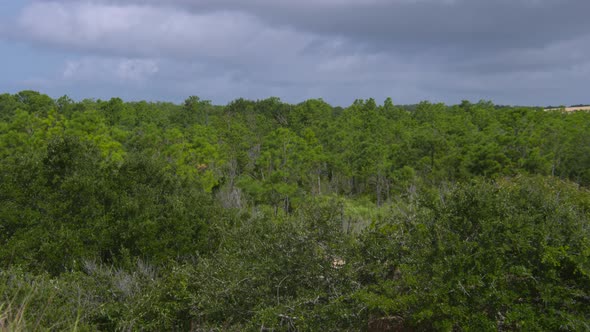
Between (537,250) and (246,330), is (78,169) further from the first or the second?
(537,250)

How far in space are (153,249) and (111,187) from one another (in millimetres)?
2348

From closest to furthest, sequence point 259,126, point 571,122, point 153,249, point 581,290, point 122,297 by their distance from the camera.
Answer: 1. point 581,290
2. point 122,297
3. point 153,249
4. point 571,122
5. point 259,126

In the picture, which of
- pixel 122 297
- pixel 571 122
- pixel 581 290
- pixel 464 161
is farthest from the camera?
pixel 571 122

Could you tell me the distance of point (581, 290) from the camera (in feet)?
21.0

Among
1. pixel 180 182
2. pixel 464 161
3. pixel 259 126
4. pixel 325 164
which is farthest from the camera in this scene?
pixel 259 126

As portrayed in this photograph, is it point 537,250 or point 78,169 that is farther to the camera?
point 78,169

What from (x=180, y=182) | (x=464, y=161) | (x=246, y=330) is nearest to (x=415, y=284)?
(x=246, y=330)

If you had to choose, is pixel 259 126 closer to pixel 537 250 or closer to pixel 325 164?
pixel 325 164

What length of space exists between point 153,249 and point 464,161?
24434mm

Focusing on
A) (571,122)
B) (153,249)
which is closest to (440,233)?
(153,249)

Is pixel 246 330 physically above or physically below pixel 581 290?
below

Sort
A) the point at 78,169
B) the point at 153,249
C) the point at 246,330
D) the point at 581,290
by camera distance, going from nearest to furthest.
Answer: the point at 581,290 < the point at 246,330 < the point at 153,249 < the point at 78,169

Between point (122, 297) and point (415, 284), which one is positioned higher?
point (415, 284)

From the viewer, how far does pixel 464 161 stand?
32.4 metres
